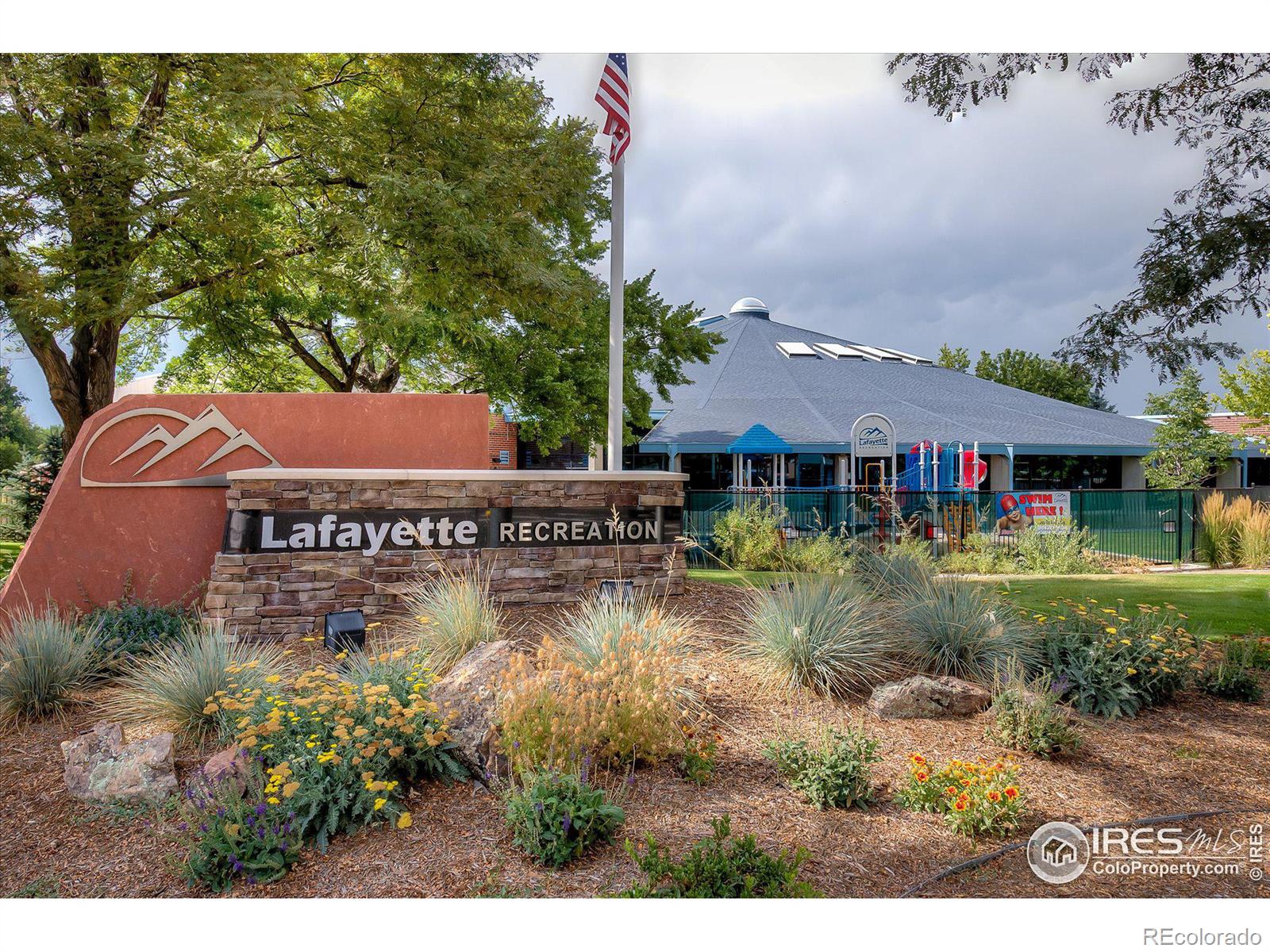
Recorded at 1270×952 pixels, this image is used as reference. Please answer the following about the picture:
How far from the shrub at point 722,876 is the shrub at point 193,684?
281 centimetres

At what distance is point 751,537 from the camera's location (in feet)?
42.1

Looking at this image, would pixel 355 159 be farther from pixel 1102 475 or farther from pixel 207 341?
pixel 1102 475

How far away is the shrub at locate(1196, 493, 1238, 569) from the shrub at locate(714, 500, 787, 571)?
7532 millimetres

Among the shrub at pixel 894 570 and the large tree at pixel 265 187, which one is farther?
the large tree at pixel 265 187

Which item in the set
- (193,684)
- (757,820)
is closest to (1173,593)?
(757,820)

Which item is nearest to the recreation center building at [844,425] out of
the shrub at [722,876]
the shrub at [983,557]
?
the shrub at [983,557]

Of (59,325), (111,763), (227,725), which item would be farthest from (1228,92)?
(59,325)

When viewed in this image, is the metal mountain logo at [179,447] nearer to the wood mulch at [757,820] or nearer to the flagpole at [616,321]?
the wood mulch at [757,820]

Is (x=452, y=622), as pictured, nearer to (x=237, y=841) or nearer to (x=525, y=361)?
(x=237, y=841)

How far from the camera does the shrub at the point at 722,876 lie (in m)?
3.06

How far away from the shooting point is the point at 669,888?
10.2 feet

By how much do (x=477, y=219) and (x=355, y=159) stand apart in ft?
5.13

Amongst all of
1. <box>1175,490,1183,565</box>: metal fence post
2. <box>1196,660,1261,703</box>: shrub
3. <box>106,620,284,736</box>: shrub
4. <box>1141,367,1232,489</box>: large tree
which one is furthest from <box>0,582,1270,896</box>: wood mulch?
<box>1141,367,1232,489</box>: large tree

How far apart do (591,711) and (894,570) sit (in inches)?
171
